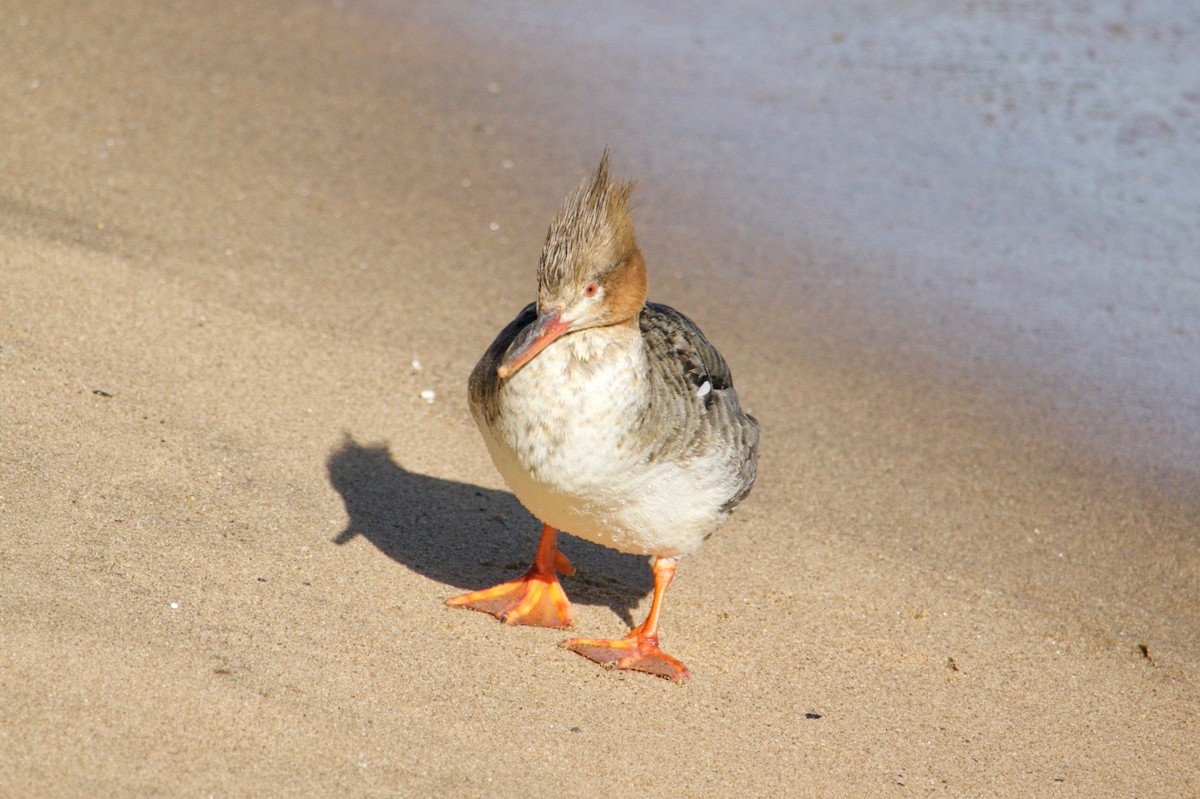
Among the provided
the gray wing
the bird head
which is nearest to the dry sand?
the gray wing

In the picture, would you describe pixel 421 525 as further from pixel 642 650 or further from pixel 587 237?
pixel 587 237

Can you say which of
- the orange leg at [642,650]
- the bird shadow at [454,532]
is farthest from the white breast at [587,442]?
the bird shadow at [454,532]

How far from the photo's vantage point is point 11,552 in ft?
13.8

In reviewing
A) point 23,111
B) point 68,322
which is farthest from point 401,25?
point 68,322

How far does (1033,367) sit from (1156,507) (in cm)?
127

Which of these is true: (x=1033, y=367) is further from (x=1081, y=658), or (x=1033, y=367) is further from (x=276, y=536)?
(x=276, y=536)

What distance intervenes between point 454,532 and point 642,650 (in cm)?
113

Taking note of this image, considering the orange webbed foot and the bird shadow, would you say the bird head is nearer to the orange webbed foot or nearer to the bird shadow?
the orange webbed foot

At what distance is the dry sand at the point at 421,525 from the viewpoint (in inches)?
154

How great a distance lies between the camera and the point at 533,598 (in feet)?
15.9

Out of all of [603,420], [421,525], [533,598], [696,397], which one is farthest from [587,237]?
[421,525]

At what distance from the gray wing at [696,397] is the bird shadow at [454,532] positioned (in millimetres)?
855

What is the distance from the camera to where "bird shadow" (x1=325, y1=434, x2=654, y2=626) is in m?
5.15

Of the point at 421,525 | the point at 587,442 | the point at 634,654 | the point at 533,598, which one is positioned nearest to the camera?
the point at 587,442
